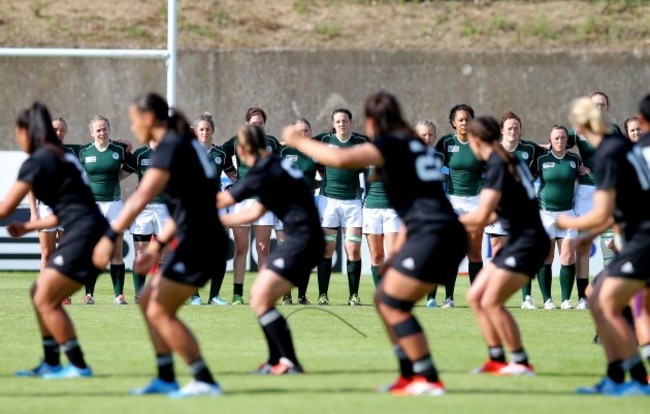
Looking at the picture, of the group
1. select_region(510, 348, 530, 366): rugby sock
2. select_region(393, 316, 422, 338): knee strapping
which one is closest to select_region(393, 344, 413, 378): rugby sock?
select_region(393, 316, 422, 338): knee strapping

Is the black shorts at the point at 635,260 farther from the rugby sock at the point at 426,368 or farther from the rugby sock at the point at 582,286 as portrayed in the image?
the rugby sock at the point at 582,286

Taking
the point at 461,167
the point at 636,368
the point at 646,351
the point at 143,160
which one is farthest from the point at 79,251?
the point at 461,167

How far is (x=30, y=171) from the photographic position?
962 centimetres

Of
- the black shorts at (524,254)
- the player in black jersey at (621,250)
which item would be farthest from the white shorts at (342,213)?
the player in black jersey at (621,250)

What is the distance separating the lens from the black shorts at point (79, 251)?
31.6ft

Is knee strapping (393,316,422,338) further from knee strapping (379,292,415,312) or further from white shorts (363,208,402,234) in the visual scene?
white shorts (363,208,402,234)

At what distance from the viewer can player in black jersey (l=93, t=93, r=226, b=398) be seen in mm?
A: 8656

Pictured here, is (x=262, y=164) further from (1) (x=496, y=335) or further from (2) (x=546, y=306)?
(2) (x=546, y=306)

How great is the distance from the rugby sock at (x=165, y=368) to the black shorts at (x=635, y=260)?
297 centimetres

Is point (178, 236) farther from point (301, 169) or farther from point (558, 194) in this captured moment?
point (558, 194)

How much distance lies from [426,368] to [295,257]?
5.48ft

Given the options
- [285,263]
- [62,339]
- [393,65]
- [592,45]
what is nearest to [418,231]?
[285,263]

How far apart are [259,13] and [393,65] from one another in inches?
155

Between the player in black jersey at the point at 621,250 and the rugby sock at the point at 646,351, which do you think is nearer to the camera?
the player in black jersey at the point at 621,250
